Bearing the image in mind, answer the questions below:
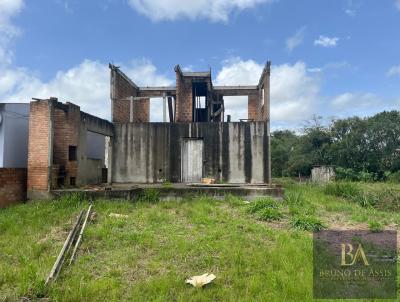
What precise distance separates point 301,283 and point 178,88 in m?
11.0

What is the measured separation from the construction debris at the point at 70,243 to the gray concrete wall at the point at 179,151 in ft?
16.0

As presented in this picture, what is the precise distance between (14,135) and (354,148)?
2236cm

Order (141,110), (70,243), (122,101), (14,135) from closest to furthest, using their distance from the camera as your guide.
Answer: (70,243), (14,135), (122,101), (141,110)

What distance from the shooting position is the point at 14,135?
9.58 m

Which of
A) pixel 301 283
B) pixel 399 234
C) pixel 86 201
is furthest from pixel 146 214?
pixel 399 234

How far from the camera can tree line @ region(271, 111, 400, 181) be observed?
23047mm

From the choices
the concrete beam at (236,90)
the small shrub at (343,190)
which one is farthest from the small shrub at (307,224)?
the concrete beam at (236,90)

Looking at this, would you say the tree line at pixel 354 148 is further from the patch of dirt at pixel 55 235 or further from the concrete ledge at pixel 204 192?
the patch of dirt at pixel 55 235

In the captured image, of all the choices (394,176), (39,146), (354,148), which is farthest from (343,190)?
(354,148)

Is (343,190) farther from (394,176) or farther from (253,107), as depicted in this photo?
(394,176)

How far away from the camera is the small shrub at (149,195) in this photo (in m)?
8.93

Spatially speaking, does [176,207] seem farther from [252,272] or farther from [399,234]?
[399,234]

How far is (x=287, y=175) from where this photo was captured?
87.9 ft

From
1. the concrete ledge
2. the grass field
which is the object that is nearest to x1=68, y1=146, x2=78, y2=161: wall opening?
the concrete ledge
